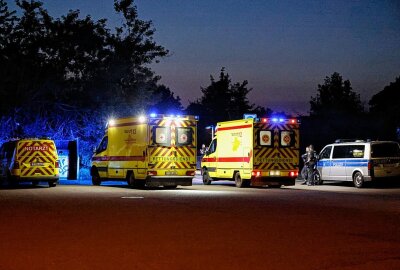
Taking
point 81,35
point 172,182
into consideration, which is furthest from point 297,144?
point 81,35

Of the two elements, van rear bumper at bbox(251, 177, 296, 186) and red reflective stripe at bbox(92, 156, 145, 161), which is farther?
van rear bumper at bbox(251, 177, 296, 186)

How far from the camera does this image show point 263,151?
89.8ft

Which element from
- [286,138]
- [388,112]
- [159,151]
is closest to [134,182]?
[159,151]

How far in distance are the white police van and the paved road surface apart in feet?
27.0

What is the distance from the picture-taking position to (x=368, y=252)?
10.2 m

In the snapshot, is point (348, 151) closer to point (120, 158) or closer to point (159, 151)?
point (159, 151)

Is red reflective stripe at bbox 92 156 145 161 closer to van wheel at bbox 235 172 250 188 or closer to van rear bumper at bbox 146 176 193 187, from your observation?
van rear bumper at bbox 146 176 193 187

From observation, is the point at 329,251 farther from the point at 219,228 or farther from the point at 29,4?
the point at 29,4

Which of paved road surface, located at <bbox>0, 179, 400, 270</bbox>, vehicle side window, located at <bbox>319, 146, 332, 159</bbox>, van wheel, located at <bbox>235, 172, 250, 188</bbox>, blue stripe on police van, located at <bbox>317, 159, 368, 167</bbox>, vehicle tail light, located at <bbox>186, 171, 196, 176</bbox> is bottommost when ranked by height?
paved road surface, located at <bbox>0, 179, 400, 270</bbox>

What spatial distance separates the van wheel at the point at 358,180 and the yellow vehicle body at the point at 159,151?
7.12 metres

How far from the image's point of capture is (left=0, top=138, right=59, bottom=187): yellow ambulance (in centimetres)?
2831

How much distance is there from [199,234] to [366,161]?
1748 centimetres

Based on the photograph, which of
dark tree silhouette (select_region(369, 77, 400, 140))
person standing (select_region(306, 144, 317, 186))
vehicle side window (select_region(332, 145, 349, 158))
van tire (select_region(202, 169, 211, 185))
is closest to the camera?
vehicle side window (select_region(332, 145, 349, 158))

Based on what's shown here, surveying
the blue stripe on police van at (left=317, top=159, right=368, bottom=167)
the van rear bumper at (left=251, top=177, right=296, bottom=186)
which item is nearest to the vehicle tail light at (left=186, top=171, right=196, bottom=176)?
the van rear bumper at (left=251, top=177, right=296, bottom=186)
